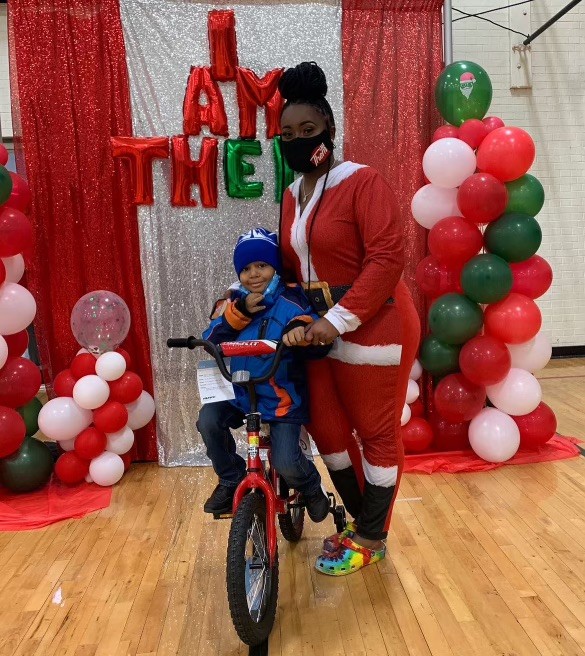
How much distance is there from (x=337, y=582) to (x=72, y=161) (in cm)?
237

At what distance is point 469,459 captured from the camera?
11.4ft

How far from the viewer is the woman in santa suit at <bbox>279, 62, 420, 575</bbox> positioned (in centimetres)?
207

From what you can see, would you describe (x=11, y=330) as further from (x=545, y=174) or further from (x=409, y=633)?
→ (x=545, y=174)

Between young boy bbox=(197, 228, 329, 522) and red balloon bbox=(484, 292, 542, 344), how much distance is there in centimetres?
144

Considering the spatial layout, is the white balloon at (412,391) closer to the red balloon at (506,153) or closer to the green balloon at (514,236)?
the green balloon at (514,236)

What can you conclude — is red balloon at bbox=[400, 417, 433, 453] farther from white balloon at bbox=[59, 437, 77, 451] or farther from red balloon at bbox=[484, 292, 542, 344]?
white balloon at bbox=[59, 437, 77, 451]

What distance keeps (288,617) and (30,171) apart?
8.13 ft

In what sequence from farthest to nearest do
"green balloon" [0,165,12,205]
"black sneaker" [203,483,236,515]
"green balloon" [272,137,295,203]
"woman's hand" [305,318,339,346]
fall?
"green balloon" [272,137,295,203] < "green balloon" [0,165,12,205] < "black sneaker" [203,483,236,515] < "woman's hand" [305,318,339,346]

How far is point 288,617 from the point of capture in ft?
7.09

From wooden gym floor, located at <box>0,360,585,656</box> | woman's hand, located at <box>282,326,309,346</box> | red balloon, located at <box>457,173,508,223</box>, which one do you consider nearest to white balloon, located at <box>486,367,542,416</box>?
wooden gym floor, located at <box>0,360,585,656</box>

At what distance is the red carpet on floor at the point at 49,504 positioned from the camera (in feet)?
9.78

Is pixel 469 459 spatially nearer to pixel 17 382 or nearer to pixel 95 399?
pixel 95 399

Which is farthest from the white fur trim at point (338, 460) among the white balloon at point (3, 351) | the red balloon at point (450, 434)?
the white balloon at point (3, 351)

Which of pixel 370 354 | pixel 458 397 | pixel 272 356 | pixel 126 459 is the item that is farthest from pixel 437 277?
pixel 126 459
